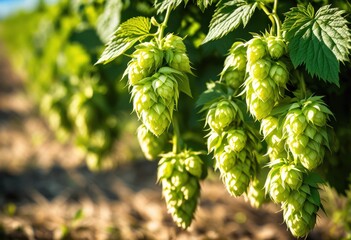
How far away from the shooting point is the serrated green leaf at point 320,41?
150cm

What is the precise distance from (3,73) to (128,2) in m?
14.2

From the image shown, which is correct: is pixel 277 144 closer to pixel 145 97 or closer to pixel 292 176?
pixel 292 176

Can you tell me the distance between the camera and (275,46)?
151 cm

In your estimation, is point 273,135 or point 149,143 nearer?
point 273,135

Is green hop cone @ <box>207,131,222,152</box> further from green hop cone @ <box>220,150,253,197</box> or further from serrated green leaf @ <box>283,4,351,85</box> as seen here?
serrated green leaf @ <box>283,4,351,85</box>

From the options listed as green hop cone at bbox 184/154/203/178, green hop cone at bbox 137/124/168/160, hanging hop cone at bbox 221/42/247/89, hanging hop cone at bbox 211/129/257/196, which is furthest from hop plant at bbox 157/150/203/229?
hanging hop cone at bbox 221/42/247/89

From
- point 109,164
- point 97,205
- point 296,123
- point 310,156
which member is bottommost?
point 109,164

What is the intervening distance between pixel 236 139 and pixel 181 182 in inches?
14.4

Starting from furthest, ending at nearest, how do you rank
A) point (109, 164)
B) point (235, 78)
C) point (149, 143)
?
point (109, 164)
point (149, 143)
point (235, 78)

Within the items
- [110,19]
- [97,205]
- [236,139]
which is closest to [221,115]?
[236,139]

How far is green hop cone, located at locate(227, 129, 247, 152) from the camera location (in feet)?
5.15

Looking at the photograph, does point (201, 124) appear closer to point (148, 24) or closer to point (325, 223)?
point (148, 24)

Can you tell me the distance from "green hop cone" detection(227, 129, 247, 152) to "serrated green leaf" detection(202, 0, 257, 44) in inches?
13.4

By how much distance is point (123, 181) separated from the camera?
4496 mm
